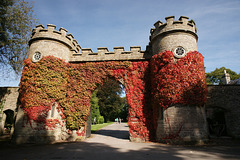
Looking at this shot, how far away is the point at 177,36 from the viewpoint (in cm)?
973

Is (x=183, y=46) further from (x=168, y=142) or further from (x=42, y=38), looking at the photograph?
(x=42, y=38)

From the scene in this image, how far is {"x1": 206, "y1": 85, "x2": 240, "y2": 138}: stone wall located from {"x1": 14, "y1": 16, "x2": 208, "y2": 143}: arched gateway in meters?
3.56

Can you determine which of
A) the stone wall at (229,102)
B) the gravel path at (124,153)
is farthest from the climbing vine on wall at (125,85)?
the stone wall at (229,102)

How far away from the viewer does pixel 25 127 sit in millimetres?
9609

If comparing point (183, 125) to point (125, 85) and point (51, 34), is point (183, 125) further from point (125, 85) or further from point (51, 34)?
point (51, 34)

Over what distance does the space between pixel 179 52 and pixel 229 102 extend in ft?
21.5

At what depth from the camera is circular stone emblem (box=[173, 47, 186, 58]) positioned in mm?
9336

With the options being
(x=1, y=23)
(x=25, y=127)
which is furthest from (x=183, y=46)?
(x=1, y=23)

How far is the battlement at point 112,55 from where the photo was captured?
11.2 meters

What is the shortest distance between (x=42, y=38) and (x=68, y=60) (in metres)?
2.62

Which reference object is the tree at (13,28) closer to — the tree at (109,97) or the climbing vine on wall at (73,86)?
the climbing vine on wall at (73,86)

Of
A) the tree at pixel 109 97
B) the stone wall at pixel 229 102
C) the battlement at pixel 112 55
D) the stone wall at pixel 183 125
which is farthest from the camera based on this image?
the tree at pixel 109 97

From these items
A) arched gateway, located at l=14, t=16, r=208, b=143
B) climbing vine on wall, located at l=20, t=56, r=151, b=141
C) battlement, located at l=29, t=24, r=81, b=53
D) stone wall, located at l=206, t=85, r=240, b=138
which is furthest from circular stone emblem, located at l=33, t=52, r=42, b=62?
stone wall, located at l=206, t=85, r=240, b=138

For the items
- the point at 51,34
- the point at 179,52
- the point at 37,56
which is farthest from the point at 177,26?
the point at 37,56
